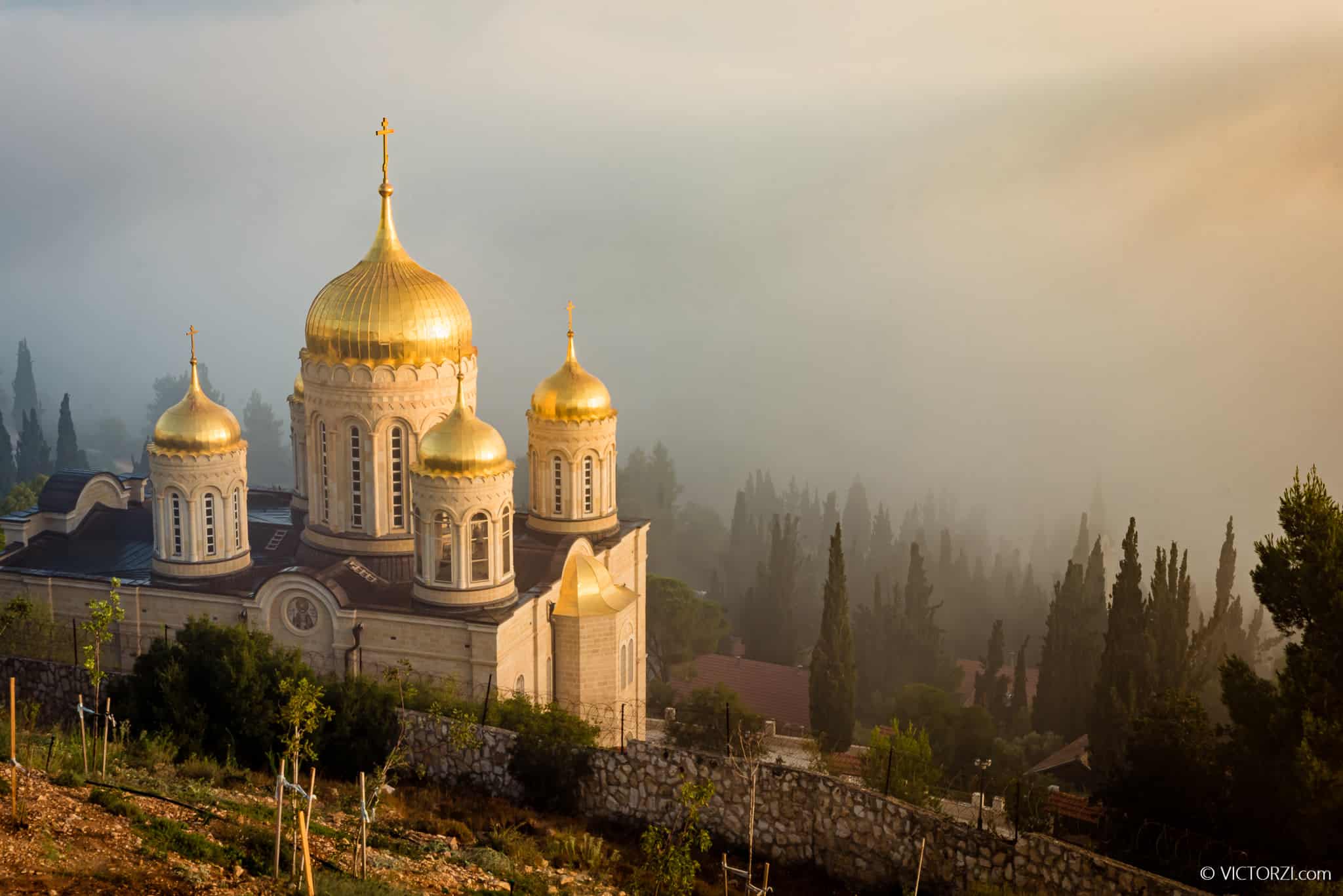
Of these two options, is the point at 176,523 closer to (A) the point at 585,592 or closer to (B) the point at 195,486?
(B) the point at 195,486

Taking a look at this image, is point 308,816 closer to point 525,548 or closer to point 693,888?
point 693,888

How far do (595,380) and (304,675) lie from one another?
9.33 meters

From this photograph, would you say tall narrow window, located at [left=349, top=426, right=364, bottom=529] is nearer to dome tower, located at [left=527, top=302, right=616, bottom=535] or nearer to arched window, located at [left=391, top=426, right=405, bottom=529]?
arched window, located at [left=391, top=426, right=405, bottom=529]

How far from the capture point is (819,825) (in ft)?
54.4

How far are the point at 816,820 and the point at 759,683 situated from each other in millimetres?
20561

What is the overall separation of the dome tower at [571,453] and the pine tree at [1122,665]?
11.0 metres

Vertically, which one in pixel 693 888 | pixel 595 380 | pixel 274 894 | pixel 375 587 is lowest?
pixel 693 888

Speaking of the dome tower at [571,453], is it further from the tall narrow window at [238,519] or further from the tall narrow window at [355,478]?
the tall narrow window at [238,519]

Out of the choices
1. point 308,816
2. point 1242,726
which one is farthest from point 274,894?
point 1242,726

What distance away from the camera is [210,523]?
2395 cm

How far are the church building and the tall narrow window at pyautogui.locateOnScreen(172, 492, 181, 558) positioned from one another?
0.08 ft

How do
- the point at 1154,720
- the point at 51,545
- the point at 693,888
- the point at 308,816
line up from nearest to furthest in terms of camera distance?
the point at 308,816 → the point at 693,888 → the point at 1154,720 → the point at 51,545

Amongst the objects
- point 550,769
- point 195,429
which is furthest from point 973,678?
point 550,769

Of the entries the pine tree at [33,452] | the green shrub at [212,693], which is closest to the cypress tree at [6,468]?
the pine tree at [33,452]
